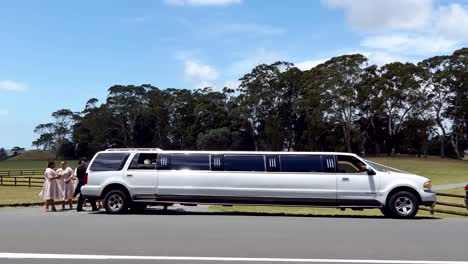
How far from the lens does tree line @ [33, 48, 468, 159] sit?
7312 cm

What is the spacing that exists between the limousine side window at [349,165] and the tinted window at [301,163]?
0.59 m

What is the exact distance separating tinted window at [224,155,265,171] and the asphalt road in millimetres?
1879

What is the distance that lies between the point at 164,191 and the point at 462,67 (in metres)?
66.4

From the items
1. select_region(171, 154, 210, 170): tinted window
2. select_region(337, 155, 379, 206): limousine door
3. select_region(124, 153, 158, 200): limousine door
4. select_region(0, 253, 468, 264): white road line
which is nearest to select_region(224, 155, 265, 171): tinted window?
select_region(171, 154, 210, 170): tinted window

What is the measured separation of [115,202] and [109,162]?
1.20 m

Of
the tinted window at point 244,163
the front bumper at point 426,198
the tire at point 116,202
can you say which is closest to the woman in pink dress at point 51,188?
the tire at point 116,202

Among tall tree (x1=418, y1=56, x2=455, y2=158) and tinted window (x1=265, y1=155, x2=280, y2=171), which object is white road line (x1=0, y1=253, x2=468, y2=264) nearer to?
tinted window (x1=265, y1=155, x2=280, y2=171)

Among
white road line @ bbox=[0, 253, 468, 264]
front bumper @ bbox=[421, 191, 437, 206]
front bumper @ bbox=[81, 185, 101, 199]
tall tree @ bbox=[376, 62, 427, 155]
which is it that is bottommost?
white road line @ bbox=[0, 253, 468, 264]

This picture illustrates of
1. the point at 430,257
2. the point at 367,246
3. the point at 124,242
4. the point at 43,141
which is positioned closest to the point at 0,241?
the point at 124,242

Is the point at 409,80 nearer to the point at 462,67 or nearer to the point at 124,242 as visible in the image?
the point at 462,67

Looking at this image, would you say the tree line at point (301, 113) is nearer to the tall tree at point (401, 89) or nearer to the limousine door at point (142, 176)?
the tall tree at point (401, 89)

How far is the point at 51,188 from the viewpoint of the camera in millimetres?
16969

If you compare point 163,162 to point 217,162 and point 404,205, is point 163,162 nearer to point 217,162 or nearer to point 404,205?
point 217,162

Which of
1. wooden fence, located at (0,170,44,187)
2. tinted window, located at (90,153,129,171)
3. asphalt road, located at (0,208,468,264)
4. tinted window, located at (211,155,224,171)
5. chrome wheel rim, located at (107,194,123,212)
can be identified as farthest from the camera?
wooden fence, located at (0,170,44,187)
